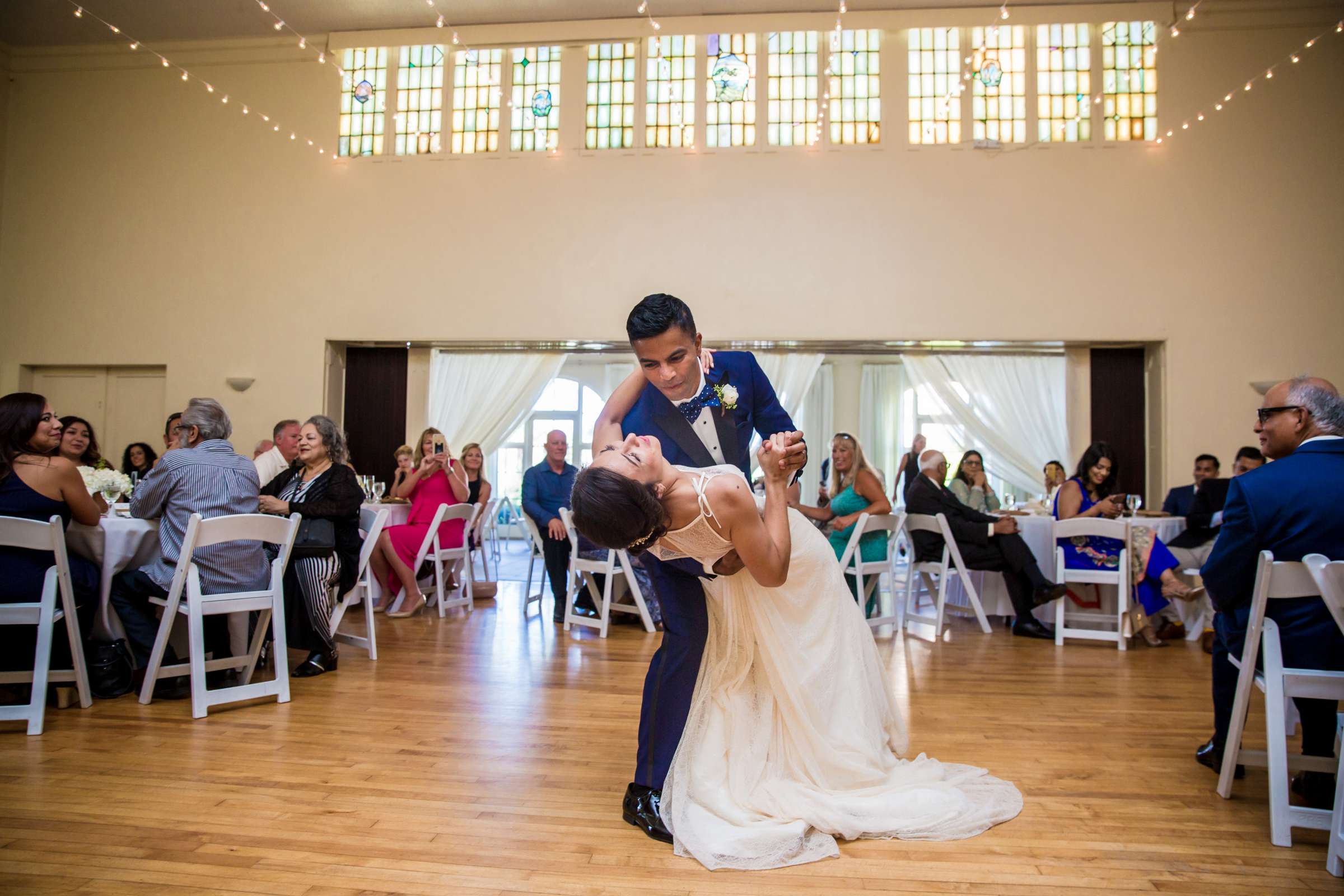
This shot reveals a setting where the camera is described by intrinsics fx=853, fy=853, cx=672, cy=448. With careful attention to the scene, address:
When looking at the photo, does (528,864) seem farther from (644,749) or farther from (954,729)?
(954,729)

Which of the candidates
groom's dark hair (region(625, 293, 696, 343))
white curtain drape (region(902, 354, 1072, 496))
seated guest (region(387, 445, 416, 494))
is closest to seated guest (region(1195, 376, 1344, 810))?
groom's dark hair (region(625, 293, 696, 343))

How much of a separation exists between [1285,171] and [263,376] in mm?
9727

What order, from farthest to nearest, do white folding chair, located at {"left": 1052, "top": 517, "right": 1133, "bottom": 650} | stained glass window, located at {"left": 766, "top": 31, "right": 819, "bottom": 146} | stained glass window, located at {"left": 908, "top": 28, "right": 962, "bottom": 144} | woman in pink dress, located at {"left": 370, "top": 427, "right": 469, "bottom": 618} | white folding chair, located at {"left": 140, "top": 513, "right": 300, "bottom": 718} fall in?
stained glass window, located at {"left": 766, "top": 31, "right": 819, "bottom": 146}
stained glass window, located at {"left": 908, "top": 28, "right": 962, "bottom": 144}
woman in pink dress, located at {"left": 370, "top": 427, "right": 469, "bottom": 618}
white folding chair, located at {"left": 1052, "top": 517, "right": 1133, "bottom": 650}
white folding chair, located at {"left": 140, "top": 513, "right": 300, "bottom": 718}

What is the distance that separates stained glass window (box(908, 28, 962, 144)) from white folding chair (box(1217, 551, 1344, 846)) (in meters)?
6.64

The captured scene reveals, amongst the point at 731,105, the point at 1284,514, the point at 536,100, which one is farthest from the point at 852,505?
the point at 536,100

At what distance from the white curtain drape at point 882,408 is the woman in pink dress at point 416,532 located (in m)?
6.68

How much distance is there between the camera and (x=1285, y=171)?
7.67 meters

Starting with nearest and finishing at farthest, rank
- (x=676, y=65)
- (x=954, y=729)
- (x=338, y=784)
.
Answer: (x=338, y=784) < (x=954, y=729) < (x=676, y=65)

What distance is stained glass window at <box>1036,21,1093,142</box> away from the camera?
786cm

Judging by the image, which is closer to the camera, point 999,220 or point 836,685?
point 836,685

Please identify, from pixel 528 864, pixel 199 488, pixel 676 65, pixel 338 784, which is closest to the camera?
pixel 528 864

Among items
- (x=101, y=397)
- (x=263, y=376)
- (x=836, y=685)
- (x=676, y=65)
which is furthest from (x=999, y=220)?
(x=101, y=397)

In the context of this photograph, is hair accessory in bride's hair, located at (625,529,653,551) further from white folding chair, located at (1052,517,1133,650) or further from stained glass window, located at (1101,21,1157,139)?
stained glass window, located at (1101,21,1157,139)

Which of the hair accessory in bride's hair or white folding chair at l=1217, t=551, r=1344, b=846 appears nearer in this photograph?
the hair accessory in bride's hair
